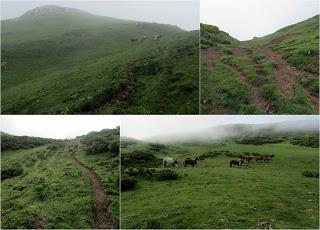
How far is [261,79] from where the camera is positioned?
39031 mm

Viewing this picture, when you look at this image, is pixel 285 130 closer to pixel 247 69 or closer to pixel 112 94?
pixel 247 69

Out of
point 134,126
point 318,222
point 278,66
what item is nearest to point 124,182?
point 134,126

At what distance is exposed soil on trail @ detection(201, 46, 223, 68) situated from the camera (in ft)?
150

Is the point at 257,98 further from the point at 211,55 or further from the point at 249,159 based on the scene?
the point at 211,55

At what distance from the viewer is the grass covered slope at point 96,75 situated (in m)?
38.0

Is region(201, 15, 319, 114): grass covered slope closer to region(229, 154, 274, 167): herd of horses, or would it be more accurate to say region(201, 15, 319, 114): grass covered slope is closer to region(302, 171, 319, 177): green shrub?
region(229, 154, 274, 167): herd of horses

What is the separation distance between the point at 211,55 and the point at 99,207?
27218 millimetres

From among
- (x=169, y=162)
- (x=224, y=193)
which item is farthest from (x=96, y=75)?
(x=224, y=193)

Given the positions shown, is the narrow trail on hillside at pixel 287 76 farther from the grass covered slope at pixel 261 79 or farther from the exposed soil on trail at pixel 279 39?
the exposed soil on trail at pixel 279 39

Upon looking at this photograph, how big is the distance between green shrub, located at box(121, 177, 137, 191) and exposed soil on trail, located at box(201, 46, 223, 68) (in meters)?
18.9

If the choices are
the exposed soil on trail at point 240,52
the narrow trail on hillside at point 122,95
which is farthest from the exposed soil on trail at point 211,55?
the narrow trail on hillside at point 122,95

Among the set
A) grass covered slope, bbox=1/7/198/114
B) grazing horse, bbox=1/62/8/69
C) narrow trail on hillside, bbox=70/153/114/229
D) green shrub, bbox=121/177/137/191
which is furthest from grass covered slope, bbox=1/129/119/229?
grazing horse, bbox=1/62/8/69

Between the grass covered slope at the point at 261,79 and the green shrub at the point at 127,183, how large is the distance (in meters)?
9.68

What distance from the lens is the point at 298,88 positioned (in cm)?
3638
